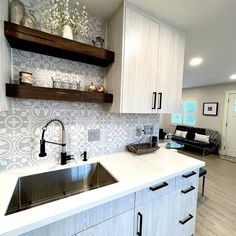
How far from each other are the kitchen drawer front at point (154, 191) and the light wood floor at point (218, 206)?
104cm

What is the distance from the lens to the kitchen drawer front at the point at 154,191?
3.31 feet

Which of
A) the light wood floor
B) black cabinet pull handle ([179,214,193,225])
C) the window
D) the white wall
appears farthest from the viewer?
the window

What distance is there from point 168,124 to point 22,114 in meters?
6.94

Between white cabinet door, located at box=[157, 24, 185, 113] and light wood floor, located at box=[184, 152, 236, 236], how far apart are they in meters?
1.53

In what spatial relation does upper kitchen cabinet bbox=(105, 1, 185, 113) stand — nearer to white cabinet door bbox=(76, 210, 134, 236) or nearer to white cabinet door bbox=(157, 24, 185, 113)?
white cabinet door bbox=(157, 24, 185, 113)

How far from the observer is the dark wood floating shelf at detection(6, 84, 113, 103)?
3.14 ft

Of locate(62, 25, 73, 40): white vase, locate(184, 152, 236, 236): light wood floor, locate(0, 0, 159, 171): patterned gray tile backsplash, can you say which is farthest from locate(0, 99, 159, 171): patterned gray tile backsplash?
locate(184, 152, 236, 236): light wood floor

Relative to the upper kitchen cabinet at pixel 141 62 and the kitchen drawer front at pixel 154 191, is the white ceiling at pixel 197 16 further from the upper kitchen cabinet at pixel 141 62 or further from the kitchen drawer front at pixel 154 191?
the kitchen drawer front at pixel 154 191

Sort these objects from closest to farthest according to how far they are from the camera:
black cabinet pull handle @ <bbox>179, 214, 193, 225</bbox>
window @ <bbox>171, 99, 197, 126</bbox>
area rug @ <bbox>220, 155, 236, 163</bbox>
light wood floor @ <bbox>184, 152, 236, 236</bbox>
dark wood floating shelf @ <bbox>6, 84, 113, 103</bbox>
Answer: dark wood floating shelf @ <bbox>6, 84, 113, 103</bbox> → black cabinet pull handle @ <bbox>179, 214, 193, 225</bbox> → light wood floor @ <bbox>184, 152, 236, 236</bbox> → area rug @ <bbox>220, 155, 236, 163</bbox> → window @ <bbox>171, 99, 197, 126</bbox>

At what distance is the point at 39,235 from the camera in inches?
27.6

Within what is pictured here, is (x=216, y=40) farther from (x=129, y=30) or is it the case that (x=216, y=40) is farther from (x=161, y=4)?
(x=129, y=30)

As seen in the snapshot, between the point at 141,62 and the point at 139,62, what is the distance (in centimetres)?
2

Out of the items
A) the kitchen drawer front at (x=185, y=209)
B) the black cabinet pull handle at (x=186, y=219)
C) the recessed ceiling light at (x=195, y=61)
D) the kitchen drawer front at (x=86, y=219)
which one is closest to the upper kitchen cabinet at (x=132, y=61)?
the kitchen drawer front at (x=86, y=219)

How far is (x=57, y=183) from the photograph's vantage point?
46.7 inches
